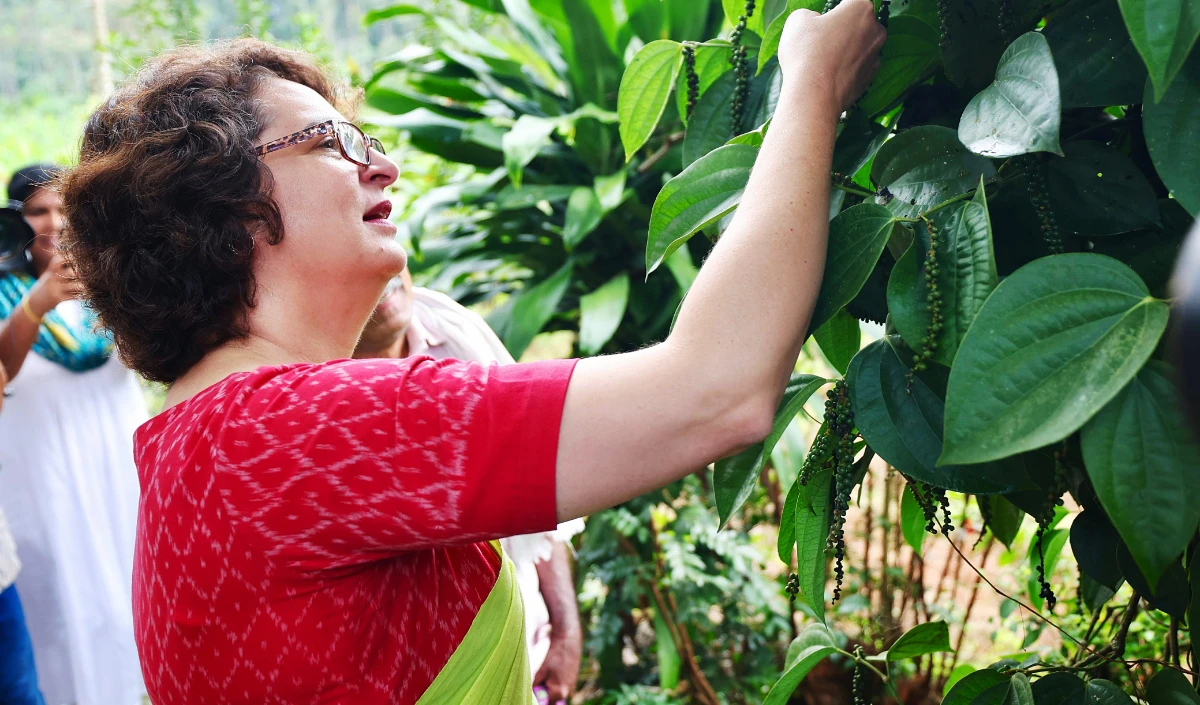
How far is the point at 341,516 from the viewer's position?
A: 0.70 m

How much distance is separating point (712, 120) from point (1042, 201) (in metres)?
0.31

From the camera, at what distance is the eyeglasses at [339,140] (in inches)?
36.5

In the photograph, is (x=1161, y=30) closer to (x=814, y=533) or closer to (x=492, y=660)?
(x=814, y=533)

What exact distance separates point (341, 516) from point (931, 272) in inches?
17.0

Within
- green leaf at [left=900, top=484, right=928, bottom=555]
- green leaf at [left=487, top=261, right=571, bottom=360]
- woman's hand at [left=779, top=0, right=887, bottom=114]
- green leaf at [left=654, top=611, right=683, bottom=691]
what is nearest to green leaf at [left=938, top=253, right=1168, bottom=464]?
woman's hand at [left=779, top=0, right=887, bottom=114]

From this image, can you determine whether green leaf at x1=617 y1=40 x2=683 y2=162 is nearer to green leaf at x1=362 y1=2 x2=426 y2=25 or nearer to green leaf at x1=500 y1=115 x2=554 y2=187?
green leaf at x1=500 y1=115 x2=554 y2=187

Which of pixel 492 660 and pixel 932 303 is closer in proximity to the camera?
pixel 932 303

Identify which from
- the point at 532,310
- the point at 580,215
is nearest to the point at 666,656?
the point at 532,310

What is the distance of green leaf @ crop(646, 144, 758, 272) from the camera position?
0.75m

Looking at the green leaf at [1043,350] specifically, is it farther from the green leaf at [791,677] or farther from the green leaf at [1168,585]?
the green leaf at [791,677]

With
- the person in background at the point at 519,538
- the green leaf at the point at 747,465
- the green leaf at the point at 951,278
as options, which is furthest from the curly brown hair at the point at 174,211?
the person in background at the point at 519,538

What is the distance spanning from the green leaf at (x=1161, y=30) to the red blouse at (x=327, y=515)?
0.38 meters

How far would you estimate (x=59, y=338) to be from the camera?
233 cm

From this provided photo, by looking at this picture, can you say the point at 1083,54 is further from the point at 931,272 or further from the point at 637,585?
the point at 637,585
